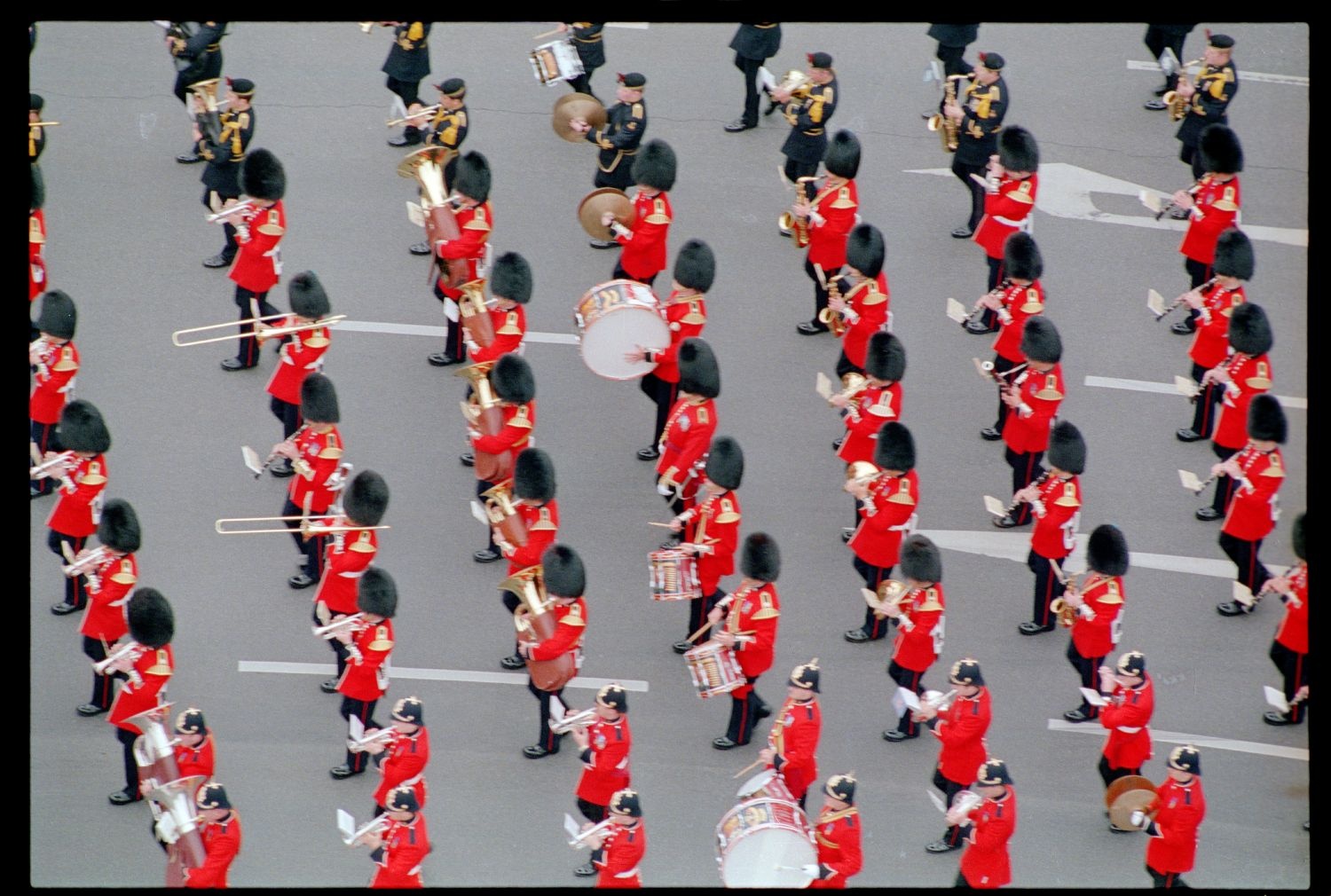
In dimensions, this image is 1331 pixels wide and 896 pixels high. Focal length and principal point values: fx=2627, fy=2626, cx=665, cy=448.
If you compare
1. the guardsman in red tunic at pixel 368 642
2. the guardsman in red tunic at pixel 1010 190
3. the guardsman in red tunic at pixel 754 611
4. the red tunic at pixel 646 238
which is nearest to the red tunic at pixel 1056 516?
the guardsman in red tunic at pixel 754 611

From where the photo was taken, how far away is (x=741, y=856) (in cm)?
1451

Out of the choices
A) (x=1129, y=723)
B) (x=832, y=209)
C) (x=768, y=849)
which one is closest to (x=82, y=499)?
(x=768, y=849)

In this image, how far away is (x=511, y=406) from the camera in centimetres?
1708

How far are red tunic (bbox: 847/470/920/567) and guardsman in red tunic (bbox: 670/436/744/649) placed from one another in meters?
0.84

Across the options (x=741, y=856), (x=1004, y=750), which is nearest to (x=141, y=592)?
(x=741, y=856)

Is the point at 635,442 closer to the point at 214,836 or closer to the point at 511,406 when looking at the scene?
the point at 511,406

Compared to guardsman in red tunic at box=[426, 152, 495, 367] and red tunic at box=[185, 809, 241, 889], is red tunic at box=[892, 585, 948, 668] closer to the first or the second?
red tunic at box=[185, 809, 241, 889]

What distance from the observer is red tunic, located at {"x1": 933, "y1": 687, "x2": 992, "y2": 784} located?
15352 mm

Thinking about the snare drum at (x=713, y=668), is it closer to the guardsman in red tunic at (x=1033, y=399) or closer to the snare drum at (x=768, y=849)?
the snare drum at (x=768, y=849)

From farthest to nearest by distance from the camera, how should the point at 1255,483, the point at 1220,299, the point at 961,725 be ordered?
1. the point at 1220,299
2. the point at 1255,483
3. the point at 961,725

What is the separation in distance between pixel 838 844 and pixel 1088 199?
25.2 feet

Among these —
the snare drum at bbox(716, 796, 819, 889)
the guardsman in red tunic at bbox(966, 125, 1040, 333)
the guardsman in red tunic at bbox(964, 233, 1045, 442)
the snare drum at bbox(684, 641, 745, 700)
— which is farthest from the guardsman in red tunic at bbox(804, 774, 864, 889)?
the guardsman in red tunic at bbox(966, 125, 1040, 333)

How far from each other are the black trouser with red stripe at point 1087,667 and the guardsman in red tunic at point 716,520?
219cm

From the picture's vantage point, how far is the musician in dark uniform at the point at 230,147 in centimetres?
1962
